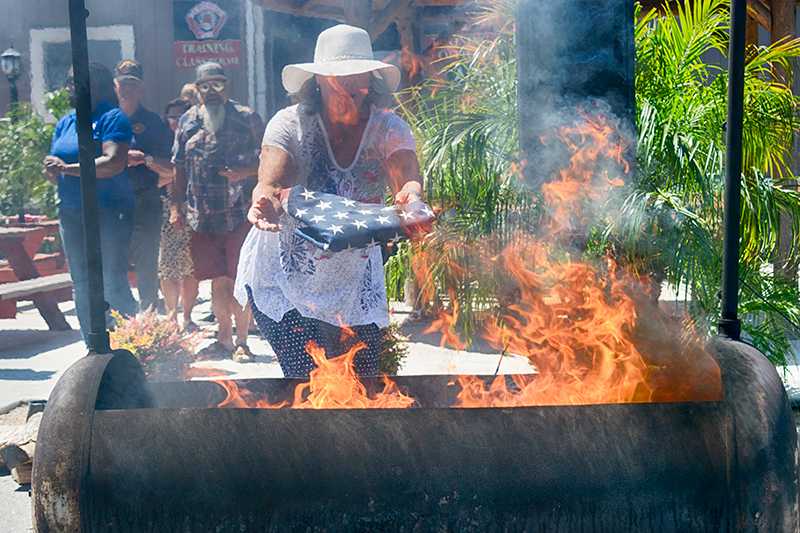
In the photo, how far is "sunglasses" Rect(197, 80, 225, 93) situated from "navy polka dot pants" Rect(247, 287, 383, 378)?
3133 mm

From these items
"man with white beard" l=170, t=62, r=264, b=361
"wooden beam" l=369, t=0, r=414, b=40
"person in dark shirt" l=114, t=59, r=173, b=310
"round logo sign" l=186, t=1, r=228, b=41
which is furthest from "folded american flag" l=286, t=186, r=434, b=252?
"round logo sign" l=186, t=1, r=228, b=41

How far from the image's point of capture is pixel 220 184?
21.3 ft

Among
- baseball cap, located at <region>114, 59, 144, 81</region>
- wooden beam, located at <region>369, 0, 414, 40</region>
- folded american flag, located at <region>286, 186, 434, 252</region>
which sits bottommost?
folded american flag, located at <region>286, 186, 434, 252</region>

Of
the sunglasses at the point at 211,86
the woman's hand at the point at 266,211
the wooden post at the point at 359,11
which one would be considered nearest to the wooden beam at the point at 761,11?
the wooden post at the point at 359,11

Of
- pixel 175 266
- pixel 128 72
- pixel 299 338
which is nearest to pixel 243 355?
pixel 175 266

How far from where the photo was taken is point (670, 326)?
479 cm

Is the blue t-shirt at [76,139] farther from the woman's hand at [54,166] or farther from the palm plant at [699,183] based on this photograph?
the palm plant at [699,183]

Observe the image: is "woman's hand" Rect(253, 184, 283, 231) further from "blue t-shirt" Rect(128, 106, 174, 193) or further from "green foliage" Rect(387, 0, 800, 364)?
"blue t-shirt" Rect(128, 106, 174, 193)

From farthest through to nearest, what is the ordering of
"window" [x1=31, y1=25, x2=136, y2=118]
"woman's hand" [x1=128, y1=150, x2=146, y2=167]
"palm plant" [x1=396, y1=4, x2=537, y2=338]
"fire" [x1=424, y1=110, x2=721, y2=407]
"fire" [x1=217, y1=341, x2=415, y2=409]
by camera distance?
1. "window" [x1=31, y1=25, x2=136, y2=118]
2. "woman's hand" [x1=128, y1=150, x2=146, y2=167]
3. "palm plant" [x1=396, y1=4, x2=537, y2=338]
4. "fire" [x1=217, y1=341, x2=415, y2=409]
5. "fire" [x1=424, y1=110, x2=721, y2=407]

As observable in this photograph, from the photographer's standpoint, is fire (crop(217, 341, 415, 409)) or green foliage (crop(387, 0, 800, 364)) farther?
green foliage (crop(387, 0, 800, 364))

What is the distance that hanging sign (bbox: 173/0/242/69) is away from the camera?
494 inches

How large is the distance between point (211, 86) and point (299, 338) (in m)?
3.31

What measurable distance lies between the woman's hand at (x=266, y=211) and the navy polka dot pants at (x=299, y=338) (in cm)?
39

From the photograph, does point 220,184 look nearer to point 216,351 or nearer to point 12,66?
point 216,351
